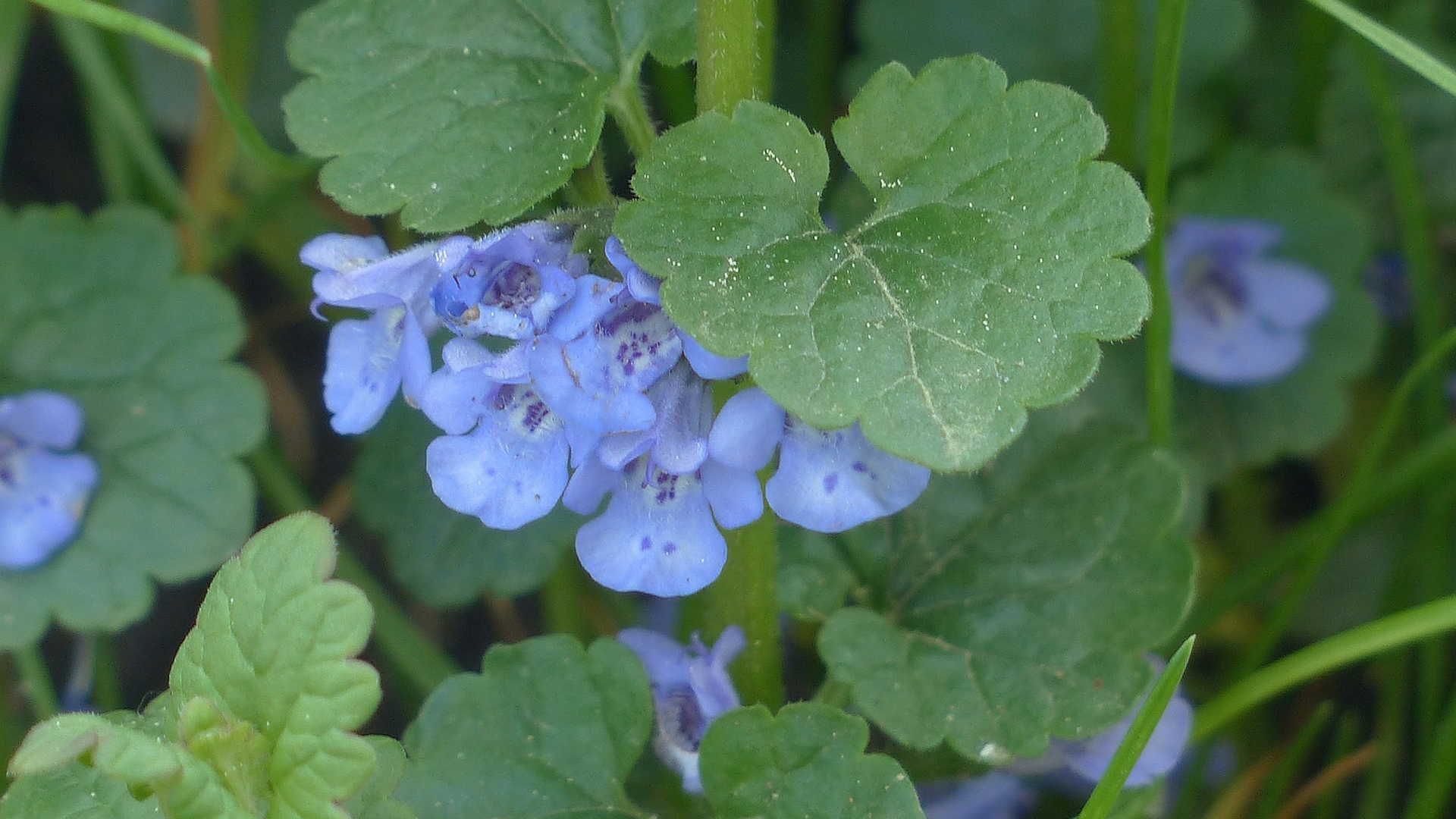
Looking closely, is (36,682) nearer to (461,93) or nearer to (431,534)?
(431,534)

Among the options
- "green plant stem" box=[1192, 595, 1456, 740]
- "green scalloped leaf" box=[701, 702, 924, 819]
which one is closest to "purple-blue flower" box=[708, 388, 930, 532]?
"green scalloped leaf" box=[701, 702, 924, 819]

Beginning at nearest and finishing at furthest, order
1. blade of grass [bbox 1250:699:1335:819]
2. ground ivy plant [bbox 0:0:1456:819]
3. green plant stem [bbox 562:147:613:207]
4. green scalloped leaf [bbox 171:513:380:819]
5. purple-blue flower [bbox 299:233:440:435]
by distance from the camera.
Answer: green scalloped leaf [bbox 171:513:380:819] → ground ivy plant [bbox 0:0:1456:819] → purple-blue flower [bbox 299:233:440:435] → green plant stem [bbox 562:147:613:207] → blade of grass [bbox 1250:699:1335:819]

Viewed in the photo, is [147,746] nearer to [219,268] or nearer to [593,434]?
[593,434]

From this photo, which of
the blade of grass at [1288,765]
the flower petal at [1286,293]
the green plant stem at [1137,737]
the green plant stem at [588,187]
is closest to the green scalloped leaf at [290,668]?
the green plant stem at [588,187]

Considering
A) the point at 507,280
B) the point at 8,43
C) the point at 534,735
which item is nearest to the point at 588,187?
the point at 507,280

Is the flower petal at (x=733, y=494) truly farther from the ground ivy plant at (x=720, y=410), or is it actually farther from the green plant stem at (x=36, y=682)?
the green plant stem at (x=36, y=682)

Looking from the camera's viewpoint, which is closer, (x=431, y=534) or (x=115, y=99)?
(x=431, y=534)

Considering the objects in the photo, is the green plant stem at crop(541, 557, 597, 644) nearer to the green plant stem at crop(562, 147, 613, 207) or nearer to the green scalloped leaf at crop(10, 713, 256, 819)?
the green plant stem at crop(562, 147, 613, 207)
